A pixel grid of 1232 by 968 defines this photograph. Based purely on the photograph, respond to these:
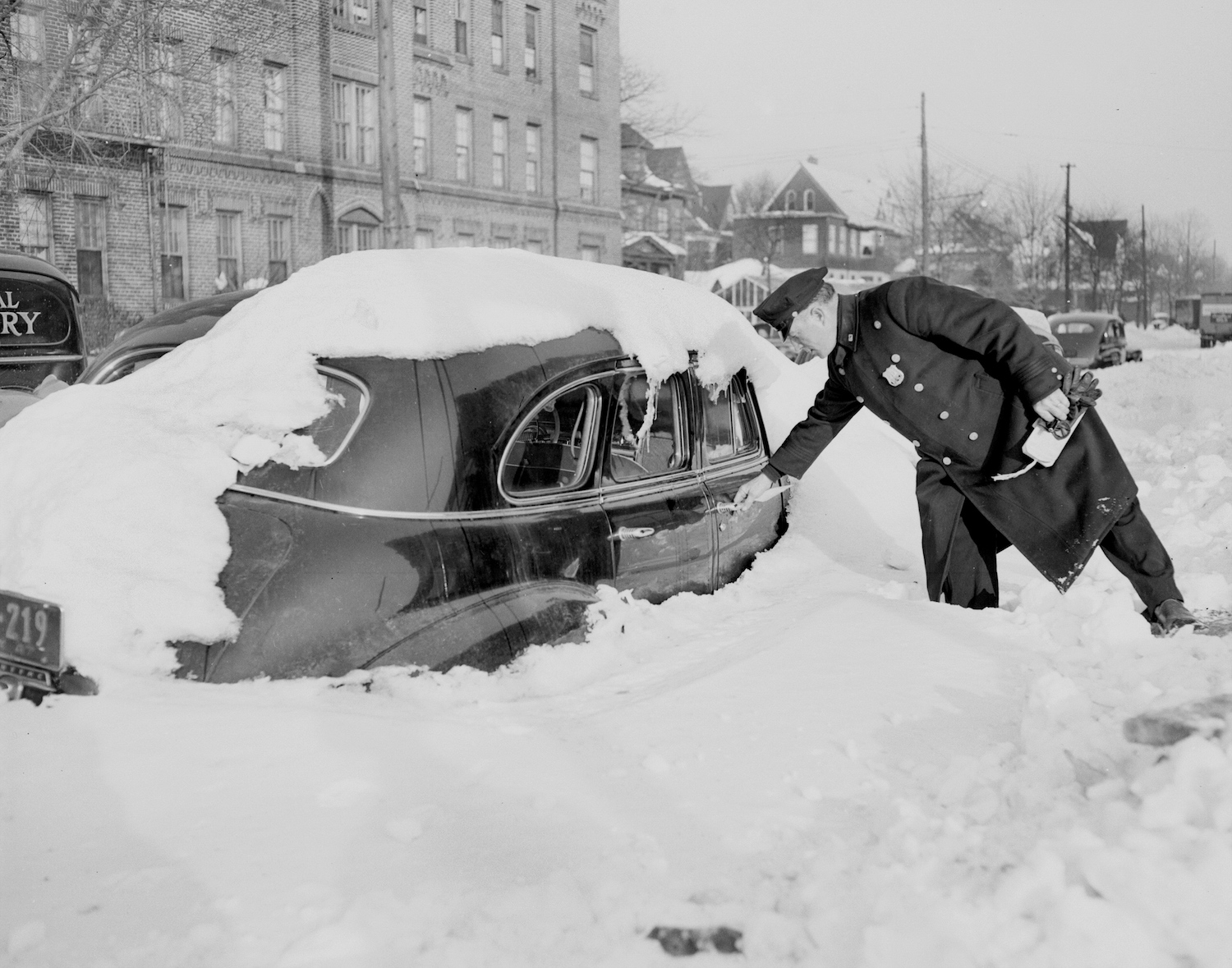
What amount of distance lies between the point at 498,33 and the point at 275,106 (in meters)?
9.44

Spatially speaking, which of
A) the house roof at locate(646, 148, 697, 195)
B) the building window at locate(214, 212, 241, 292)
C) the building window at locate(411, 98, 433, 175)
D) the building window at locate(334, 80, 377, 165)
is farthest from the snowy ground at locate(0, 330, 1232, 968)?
the house roof at locate(646, 148, 697, 195)

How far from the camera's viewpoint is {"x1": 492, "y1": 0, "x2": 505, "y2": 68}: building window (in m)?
34.9

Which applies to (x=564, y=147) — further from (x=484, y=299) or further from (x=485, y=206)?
(x=484, y=299)

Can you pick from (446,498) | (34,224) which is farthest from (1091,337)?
(446,498)

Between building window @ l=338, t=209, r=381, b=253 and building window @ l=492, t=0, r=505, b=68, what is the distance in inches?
300

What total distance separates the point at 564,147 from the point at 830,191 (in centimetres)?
5077

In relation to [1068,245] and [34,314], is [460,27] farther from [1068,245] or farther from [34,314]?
[1068,245]

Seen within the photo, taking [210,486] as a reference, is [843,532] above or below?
below

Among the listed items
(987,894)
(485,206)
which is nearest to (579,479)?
(987,894)

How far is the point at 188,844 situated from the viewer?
2623 millimetres

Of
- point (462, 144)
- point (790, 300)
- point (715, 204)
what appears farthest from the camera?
point (715, 204)

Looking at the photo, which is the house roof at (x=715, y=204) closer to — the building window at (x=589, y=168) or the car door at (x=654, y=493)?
the building window at (x=589, y=168)

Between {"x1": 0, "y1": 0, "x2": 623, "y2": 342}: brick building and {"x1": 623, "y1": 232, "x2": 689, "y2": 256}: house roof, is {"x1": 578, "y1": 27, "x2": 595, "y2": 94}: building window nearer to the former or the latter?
{"x1": 0, "y1": 0, "x2": 623, "y2": 342}: brick building

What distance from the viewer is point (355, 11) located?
3045 cm
